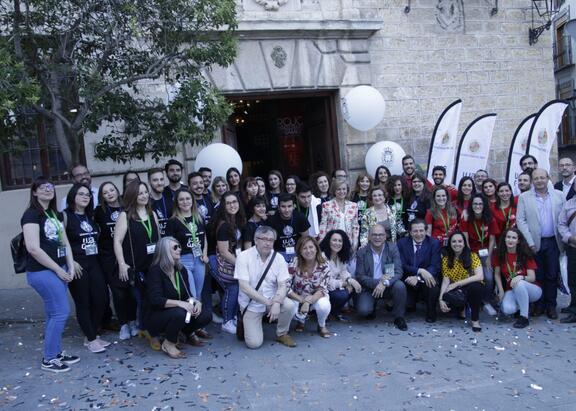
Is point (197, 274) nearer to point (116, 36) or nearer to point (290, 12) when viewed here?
point (116, 36)

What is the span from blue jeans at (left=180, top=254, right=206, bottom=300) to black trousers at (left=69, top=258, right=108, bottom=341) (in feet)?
2.80

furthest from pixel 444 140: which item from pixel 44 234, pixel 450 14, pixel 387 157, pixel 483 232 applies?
pixel 44 234

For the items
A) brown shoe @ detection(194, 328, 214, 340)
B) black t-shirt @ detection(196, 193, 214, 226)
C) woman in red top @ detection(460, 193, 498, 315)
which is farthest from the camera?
woman in red top @ detection(460, 193, 498, 315)

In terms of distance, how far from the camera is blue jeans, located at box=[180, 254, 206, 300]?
5.44 m

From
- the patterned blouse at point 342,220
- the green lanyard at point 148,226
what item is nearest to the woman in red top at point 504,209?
the patterned blouse at point 342,220

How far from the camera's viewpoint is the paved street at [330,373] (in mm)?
3947

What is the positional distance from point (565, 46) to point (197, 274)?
23.8 metres

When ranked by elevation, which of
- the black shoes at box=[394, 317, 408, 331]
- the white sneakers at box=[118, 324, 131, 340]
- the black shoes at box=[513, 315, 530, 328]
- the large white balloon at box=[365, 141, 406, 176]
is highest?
the large white balloon at box=[365, 141, 406, 176]

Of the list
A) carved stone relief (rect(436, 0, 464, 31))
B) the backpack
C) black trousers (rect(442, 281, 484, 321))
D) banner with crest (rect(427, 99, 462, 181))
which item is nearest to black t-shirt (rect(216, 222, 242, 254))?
the backpack

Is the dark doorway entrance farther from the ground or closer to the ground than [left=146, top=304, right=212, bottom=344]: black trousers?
farther from the ground

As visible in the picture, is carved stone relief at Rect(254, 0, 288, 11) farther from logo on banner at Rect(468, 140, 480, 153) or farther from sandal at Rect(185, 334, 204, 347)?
sandal at Rect(185, 334, 204, 347)

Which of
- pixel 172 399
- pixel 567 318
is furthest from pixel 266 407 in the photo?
pixel 567 318

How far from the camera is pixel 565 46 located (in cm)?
2339

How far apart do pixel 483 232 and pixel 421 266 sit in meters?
0.87
